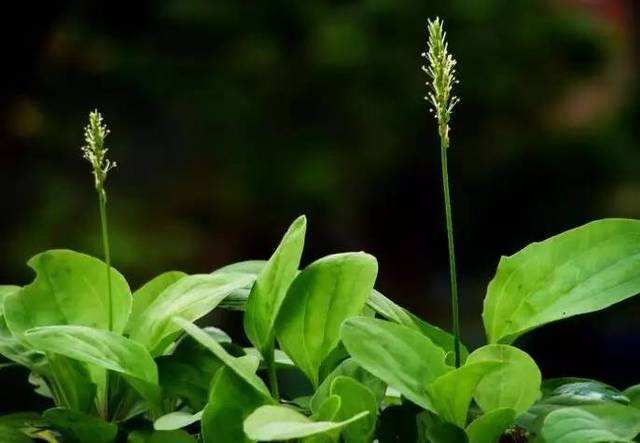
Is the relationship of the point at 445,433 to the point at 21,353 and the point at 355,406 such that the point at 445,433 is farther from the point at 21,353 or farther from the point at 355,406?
the point at 21,353

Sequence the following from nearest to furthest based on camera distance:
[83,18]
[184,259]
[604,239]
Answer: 1. [604,239]
2. [184,259]
3. [83,18]

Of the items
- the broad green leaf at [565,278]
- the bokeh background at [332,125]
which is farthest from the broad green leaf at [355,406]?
the bokeh background at [332,125]

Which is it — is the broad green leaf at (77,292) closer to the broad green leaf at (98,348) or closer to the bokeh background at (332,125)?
the broad green leaf at (98,348)

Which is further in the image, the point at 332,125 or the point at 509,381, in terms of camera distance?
the point at 332,125

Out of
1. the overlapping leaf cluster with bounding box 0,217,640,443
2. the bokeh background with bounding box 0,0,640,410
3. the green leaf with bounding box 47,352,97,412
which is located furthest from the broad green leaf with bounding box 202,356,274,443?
the bokeh background with bounding box 0,0,640,410

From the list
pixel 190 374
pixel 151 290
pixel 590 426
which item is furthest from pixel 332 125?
pixel 590 426

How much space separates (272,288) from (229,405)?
0.24ft

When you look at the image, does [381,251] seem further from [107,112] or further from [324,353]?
[324,353]

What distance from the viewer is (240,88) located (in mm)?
2320

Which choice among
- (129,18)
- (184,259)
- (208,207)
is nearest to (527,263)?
(184,259)

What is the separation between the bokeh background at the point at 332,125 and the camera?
7.30 feet

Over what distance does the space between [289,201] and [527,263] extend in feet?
5.64

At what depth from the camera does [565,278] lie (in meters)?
0.53

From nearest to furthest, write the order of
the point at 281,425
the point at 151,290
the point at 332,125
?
the point at 281,425 → the point at 151,290 → the point at 332,125
